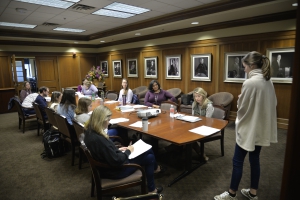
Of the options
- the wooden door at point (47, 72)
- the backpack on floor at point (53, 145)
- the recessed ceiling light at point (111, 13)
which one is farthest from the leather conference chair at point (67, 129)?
the wooden door at point (47, 72)

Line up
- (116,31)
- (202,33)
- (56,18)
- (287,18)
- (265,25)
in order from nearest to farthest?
(287,18), (265,25), (56,18), (202,33), (116,31)

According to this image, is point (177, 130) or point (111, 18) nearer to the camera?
point (177, 130)

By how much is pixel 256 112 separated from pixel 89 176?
233 centimetres

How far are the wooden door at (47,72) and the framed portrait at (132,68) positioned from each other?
3305 mm

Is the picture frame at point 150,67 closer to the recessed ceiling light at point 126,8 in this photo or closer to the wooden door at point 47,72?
the recessed ceiling light at point 126,8

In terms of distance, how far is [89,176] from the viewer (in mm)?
2887

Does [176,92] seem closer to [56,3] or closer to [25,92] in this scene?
[56,3]

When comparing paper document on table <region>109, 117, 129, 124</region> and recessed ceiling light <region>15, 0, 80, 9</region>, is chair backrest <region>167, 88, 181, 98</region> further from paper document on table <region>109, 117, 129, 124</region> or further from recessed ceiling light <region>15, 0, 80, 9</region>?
recessed ceiling light <region>15, 0, 80, 9</region>

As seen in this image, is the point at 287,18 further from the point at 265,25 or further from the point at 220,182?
the point at 220,182

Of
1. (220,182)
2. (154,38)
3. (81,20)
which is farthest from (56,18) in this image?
(220,182)

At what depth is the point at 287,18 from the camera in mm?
4355

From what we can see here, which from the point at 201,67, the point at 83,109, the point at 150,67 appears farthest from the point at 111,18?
the point at 83,109

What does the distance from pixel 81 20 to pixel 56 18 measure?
2.01 feet

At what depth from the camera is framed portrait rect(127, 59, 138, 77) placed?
27.1 feet
